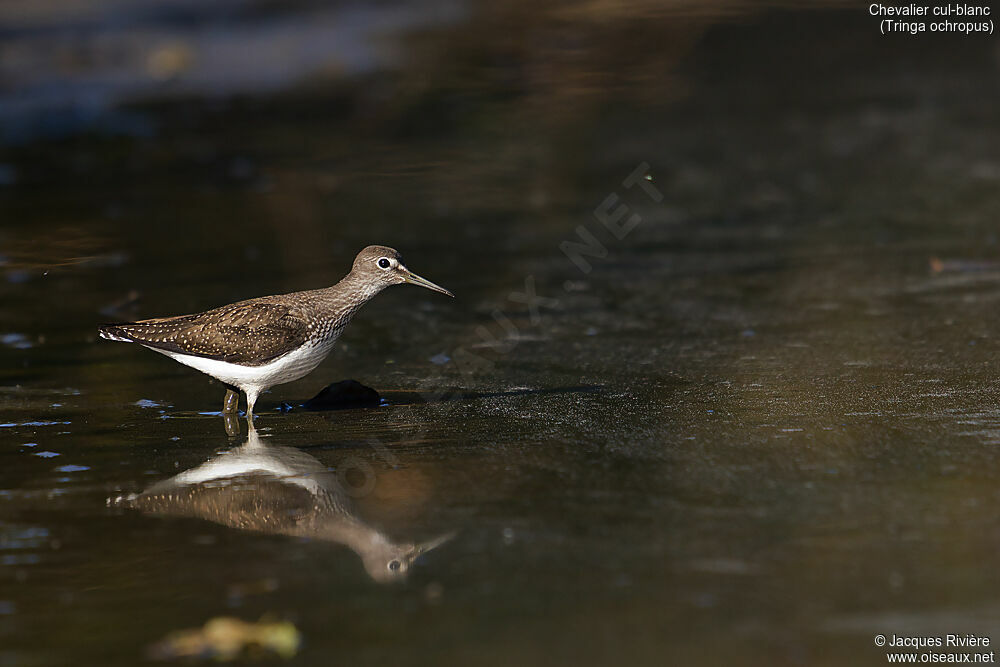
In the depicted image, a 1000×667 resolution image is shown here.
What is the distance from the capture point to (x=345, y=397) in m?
6.78

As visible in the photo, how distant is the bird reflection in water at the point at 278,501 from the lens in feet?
15.4

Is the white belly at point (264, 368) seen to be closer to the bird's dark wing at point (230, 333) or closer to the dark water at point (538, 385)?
the bird's dark wing at point (230, 333)

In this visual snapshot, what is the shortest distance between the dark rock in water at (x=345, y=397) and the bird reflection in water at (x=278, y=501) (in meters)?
0.69

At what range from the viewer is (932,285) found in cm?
852

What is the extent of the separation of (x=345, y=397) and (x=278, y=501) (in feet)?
4.98

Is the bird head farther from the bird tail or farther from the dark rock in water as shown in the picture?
the bird tail

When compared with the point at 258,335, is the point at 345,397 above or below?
below

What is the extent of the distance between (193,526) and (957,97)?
1235cm

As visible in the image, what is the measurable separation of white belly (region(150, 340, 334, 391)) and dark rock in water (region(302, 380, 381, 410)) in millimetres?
230
